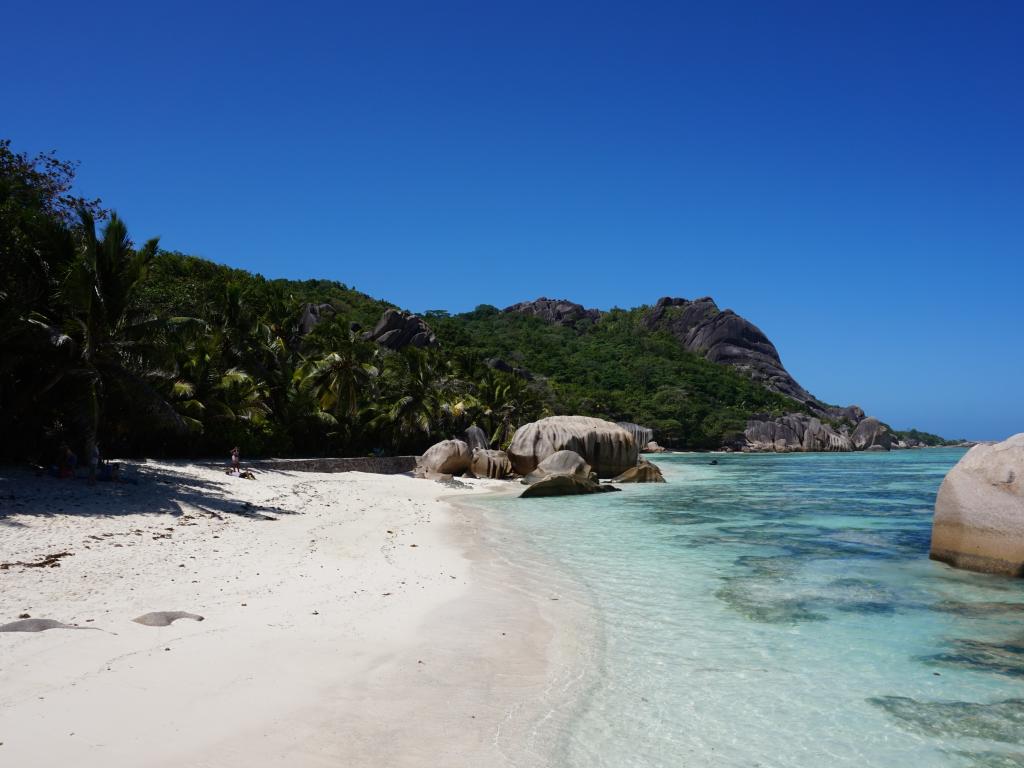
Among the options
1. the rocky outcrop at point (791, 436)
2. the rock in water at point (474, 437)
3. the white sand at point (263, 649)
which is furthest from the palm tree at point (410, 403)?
the rocky outcrop at point (791, 436)

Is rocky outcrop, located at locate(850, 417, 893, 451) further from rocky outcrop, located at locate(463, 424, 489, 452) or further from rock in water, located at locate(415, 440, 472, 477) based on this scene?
rock in water, located at locate(415, 440, 472, 477)

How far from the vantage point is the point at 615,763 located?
15.4 ft

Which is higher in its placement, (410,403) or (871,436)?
(871,436)

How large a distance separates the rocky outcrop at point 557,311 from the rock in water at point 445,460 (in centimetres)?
11220

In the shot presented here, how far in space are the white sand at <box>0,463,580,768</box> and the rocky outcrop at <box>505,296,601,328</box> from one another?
5260 inches

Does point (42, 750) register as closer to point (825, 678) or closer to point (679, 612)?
point (825, 678)

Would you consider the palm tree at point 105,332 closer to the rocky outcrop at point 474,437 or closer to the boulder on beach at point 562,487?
the boulder on beach at point 562,487

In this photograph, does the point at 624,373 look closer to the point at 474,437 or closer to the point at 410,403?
the point at 474,437

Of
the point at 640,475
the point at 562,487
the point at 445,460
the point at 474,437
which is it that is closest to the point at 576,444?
the point at 640,475

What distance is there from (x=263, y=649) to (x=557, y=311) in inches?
5662

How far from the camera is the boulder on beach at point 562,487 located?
952 inches

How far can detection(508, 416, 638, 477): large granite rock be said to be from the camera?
31.3m

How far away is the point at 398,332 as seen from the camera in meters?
63.2

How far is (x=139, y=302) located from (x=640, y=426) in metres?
75.2
